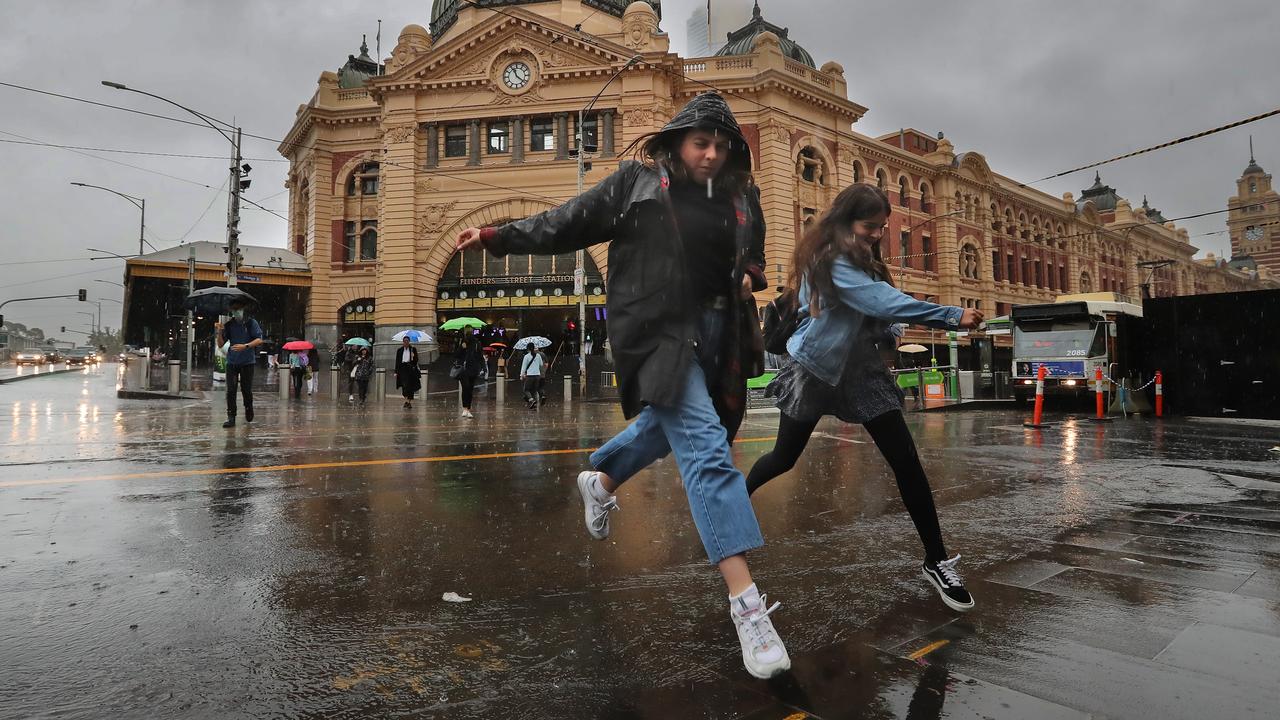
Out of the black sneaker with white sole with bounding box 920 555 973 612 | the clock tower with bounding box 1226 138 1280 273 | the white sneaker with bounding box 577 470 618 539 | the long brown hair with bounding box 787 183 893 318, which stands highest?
the clock tower with bounding box 1226 138 1280 273

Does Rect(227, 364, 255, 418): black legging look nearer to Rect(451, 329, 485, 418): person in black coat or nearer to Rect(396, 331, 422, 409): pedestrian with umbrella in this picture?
Rect(451, 329, 485, 418): person in black coat

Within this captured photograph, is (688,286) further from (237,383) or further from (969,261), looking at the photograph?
(969,261)

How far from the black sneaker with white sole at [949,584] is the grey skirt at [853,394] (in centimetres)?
67

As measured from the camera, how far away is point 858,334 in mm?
3162

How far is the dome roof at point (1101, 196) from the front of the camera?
6581 centimetres

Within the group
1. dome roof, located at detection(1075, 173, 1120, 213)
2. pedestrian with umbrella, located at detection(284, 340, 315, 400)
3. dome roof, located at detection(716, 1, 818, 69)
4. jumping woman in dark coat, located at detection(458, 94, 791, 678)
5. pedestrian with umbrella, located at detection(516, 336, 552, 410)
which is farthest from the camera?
dome roof, located at detection(1075, 173, 1120, 213)

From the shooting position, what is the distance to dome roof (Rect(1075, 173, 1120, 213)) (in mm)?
65812

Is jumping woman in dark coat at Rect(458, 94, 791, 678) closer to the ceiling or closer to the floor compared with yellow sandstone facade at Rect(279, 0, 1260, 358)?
closer to the floor

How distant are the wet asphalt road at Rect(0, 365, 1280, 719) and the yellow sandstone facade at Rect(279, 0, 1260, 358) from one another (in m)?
27.0

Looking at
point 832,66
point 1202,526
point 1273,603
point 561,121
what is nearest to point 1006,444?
point 1202,526

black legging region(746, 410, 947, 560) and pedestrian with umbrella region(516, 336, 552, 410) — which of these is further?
pedestrian with umbrella region(516, 336, 552, 410)

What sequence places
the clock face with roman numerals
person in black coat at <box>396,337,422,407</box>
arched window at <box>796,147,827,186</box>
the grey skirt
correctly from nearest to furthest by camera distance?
the grey skirt, person in black coat at <box>396,337,422,407</box>, the clock face with roman numerals, arched window at <box>796,147,827,186</box>

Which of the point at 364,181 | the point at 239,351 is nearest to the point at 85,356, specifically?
the point at 364,181

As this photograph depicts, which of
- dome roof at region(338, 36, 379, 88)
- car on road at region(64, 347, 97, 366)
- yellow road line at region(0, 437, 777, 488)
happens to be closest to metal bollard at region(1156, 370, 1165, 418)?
yellow road line at region(0, 437, 777, 488)
